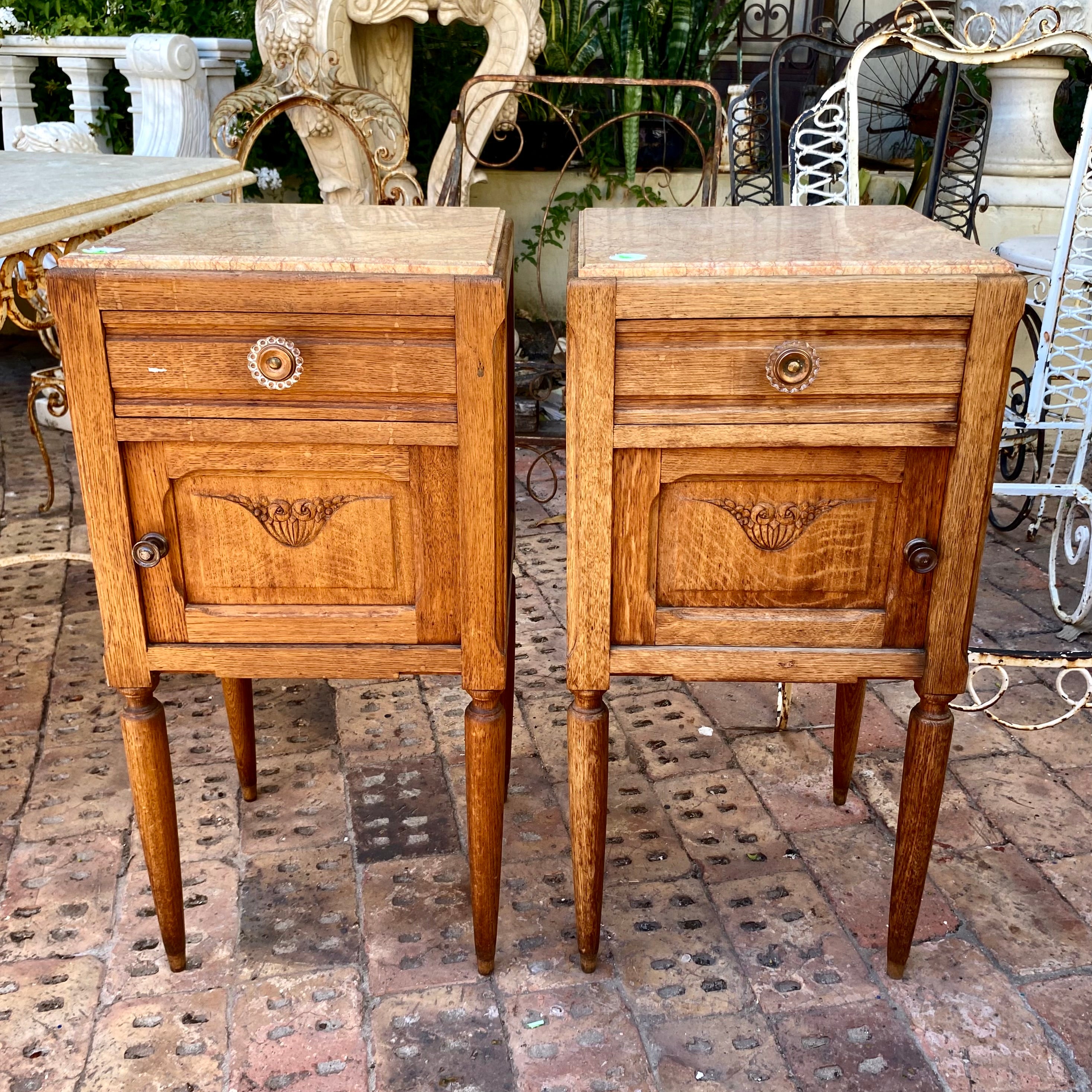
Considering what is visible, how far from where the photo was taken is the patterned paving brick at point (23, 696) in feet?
7.78

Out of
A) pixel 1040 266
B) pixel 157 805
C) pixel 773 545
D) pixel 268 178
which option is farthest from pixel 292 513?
pixel 268 178

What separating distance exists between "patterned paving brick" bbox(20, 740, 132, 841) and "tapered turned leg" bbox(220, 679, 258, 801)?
0.21 m

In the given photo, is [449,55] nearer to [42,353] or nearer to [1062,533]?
[42,353]

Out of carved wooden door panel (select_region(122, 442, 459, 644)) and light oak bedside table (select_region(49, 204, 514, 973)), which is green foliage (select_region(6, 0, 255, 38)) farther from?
carved wooden door panel (select_region(122, 442, 459, 644))

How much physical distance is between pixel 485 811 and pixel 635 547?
1.45ft

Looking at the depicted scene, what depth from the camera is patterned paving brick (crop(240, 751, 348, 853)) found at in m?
2.00

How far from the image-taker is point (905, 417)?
1.35 metres

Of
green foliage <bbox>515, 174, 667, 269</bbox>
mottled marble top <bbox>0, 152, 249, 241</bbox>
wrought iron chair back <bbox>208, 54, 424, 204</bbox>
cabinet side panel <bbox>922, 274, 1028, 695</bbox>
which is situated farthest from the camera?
green foliage <bbox>515, 174, 667, 269</bbox>

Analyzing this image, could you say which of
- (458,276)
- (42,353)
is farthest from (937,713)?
(42,353)

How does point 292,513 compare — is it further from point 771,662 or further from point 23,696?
point 23,696

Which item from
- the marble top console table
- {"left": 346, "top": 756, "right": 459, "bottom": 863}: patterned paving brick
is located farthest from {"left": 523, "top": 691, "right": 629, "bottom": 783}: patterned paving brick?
the marble top console table

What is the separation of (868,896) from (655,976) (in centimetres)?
41

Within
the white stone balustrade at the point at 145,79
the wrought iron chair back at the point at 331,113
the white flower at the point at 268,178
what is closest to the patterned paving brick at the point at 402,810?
the wrought iron chair back at the point at 331,113

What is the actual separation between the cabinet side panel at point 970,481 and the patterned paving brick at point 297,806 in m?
1.10
